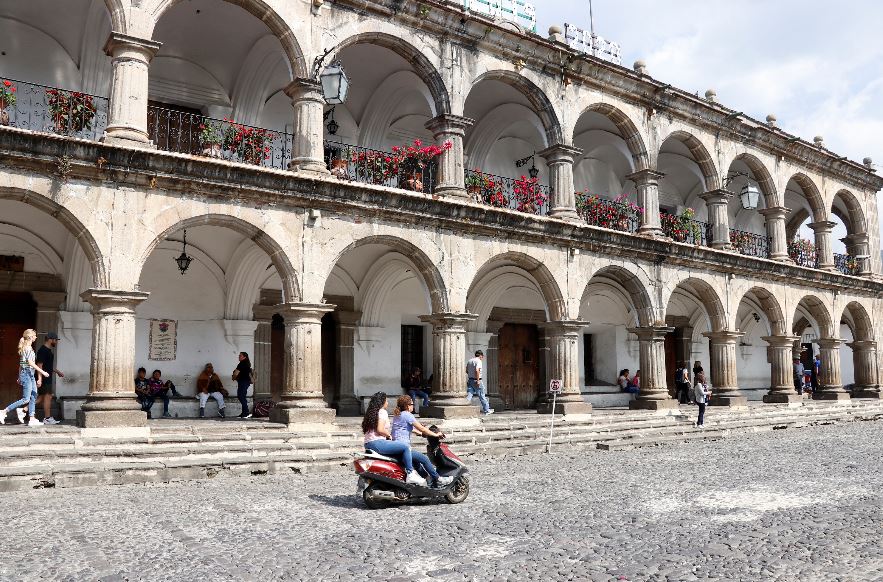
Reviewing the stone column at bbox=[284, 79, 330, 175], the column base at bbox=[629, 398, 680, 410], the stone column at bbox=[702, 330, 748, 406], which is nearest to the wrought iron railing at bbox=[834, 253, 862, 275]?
the stone column at bbox=[702, 330, 748, 406]

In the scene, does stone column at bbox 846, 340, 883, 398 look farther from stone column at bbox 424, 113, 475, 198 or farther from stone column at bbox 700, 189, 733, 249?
stone column at bbox 424, 113, 475, 198

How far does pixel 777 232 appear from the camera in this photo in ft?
67.2

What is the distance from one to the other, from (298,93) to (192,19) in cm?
254

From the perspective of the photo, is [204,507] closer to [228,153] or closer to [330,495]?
[330,495]

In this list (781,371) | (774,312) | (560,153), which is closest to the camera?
(560,153)

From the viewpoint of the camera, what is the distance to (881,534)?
620 centimetres

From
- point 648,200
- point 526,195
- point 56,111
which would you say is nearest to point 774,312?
point 648,200

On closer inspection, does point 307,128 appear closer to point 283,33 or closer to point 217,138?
point 283,33

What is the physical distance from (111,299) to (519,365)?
10.9 metres

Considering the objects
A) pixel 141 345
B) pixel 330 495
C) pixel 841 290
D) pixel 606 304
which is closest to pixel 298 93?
pixel 141 345

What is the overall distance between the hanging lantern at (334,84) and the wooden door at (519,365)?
27.3 ft

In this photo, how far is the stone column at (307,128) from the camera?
39.7 ft

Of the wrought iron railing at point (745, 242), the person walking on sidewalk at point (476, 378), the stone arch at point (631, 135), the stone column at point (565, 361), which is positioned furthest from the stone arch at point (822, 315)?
the person walking on sidewalk at point (476, 378)

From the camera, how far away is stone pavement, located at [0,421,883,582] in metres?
5.18
